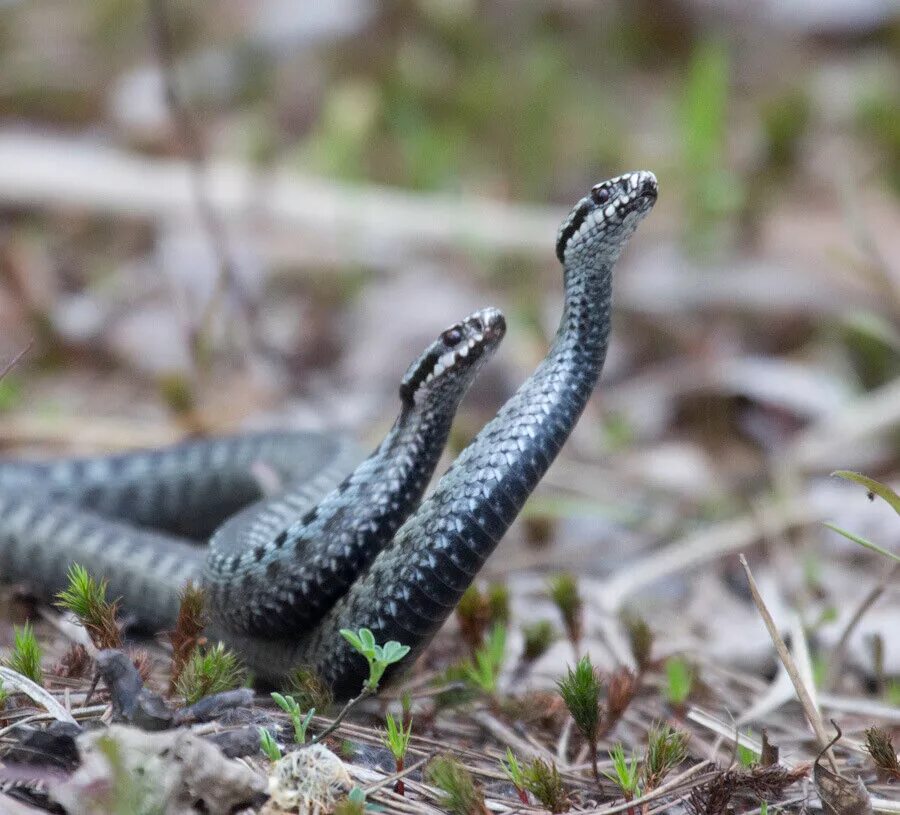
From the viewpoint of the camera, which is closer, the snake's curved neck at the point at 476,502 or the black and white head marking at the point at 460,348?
the snake's curved neck at the point at 476,502

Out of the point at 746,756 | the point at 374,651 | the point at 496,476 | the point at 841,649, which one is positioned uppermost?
the point at 496,476

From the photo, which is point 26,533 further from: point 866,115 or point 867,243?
point 866,115

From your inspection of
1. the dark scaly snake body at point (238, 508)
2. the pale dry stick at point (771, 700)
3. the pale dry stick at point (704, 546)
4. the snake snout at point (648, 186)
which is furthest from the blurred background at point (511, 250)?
the snake snout at point (648, 186)

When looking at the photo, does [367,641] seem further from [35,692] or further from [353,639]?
[35,692]

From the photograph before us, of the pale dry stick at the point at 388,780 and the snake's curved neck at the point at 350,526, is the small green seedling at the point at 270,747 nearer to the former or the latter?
the pale dry stick at the point at 388,780

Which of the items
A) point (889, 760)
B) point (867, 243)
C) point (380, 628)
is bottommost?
point (889, 760)

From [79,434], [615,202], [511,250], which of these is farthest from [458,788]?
[511,250]

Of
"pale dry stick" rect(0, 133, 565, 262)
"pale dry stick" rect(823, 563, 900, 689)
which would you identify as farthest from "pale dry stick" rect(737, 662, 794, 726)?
"pale dry stick" rect(0, 133, 565, 262)

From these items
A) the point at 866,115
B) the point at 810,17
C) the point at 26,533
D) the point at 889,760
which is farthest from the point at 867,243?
the point at 810,17
